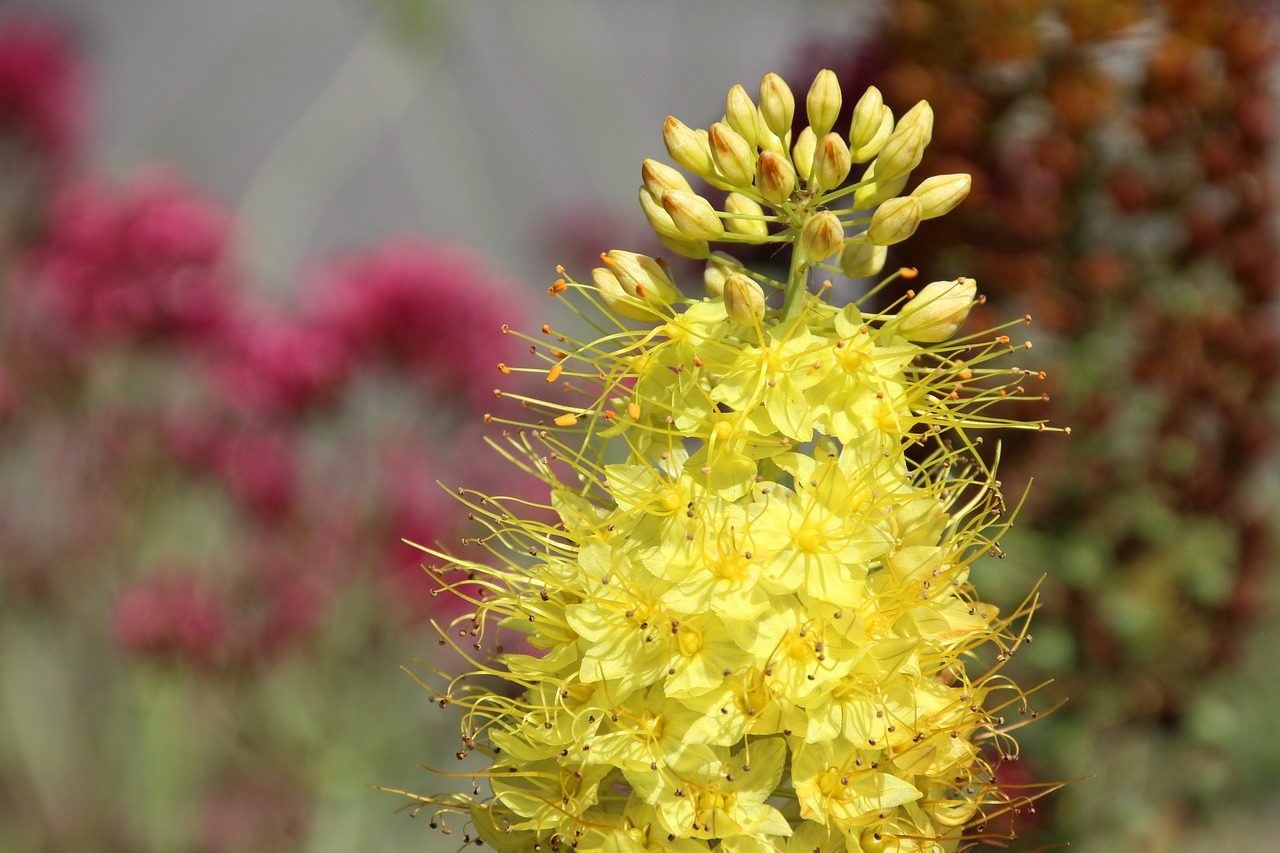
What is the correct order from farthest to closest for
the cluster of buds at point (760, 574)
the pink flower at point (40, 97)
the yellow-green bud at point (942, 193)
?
the pink flower at point (40, 97) < the yellow-green bud at point (942, 193) < the cluster of buds at point (760, 574)

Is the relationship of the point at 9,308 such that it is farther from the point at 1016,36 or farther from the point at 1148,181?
the point at 1148,181

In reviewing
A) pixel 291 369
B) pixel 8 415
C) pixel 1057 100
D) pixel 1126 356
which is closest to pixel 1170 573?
pixel 1126 356

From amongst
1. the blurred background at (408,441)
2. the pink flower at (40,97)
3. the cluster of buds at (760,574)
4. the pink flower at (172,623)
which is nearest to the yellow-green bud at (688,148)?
the cluster of buds at (760,574)

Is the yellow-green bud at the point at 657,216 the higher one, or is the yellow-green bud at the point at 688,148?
the yellow-green bud at the point at 688,148

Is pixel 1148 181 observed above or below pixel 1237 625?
above

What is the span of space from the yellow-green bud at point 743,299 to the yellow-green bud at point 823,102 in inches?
8.2

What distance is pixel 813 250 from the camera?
1133 millimetres

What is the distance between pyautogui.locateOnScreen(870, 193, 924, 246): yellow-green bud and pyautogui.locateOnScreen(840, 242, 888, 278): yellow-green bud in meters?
0.06

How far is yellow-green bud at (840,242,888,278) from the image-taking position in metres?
1.23

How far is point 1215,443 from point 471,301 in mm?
1519

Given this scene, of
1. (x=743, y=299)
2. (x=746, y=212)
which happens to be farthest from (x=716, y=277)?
(x=743, y=299)

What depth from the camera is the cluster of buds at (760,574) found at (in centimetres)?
108

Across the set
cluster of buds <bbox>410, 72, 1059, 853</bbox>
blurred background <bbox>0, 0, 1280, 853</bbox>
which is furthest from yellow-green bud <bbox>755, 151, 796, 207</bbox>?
blurred background <bbox>0, 0, 1280, 853</bbox>

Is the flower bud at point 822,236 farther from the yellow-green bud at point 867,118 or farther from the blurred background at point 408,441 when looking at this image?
the blurred background at point 408,441
